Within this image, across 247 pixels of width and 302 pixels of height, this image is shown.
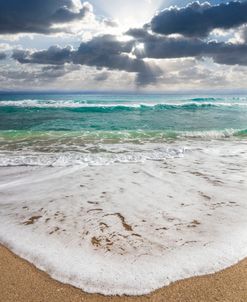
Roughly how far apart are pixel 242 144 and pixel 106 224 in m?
7.96

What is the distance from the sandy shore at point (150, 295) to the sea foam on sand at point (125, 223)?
8cm

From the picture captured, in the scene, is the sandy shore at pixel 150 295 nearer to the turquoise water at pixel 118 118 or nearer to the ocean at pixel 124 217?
the ocean at pixel 124 217

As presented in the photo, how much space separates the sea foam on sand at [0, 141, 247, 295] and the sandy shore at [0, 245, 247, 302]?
8 cm

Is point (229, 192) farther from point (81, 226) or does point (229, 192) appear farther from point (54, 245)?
point (54, 245)

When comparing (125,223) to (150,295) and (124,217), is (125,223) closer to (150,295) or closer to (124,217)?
(124,217)

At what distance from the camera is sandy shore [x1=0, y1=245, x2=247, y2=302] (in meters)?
2.53

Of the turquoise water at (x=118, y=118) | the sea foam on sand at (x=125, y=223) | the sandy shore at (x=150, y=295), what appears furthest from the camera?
the turquoise water at (x=118, y=118)

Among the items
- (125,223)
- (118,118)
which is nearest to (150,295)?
(125,223)

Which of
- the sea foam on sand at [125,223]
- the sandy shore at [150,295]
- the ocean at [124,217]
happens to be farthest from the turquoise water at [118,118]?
the sandy shore at [150,295]

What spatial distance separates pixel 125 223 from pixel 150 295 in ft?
4.56


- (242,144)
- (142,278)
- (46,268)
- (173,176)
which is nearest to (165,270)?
(142,278)

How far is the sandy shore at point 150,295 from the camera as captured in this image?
253 centimetres

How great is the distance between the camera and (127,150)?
30.3 ft

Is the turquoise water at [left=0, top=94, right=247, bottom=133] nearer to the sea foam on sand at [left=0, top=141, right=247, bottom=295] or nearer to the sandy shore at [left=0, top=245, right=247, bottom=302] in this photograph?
the sea foam on sand at [left=0, top=141, right=247, bottom=295]
